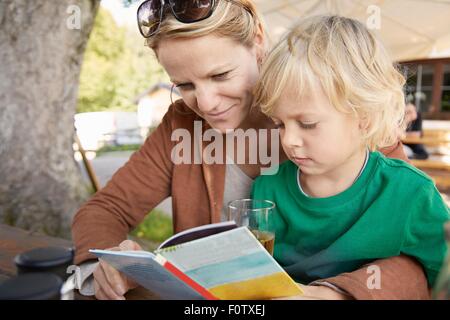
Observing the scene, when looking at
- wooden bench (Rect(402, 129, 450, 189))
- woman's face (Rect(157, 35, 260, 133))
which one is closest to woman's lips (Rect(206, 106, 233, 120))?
woman's face (Rect(157, 35, 260, 133))

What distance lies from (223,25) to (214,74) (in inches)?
5.0

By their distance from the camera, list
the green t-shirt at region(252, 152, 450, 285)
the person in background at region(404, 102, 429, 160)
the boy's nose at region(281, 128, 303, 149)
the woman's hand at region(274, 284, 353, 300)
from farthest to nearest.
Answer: the person in background at region(404, 102, 429, 160)
the boy's nose at region(281, 128, 303, 149)
the green t-shirt at region(252, 152, 450, 285)
the woman's hand at region(274, 284, 353, 300)

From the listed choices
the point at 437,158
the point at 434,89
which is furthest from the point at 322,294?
the point at 434,89

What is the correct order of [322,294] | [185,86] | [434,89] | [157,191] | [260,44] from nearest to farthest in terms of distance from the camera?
[322,294] < [185,86] < [260,44] < [157,191] < [434,89]

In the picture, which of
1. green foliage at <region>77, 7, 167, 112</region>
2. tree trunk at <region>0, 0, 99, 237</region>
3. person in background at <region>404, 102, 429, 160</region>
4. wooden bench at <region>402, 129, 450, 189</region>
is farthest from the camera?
green foliage at <region>77, 7, 167, 112</region>

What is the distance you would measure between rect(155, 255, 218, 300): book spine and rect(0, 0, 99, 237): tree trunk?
206cm

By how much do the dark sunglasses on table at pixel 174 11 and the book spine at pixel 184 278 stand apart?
659mm

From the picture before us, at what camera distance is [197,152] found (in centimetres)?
138

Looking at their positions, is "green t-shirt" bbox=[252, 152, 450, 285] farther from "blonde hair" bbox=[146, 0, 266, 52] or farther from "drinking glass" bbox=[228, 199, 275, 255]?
"blonde hair" bbox=[146, 0, 266, 52]

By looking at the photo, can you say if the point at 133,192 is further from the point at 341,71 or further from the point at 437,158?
the point at 437,158

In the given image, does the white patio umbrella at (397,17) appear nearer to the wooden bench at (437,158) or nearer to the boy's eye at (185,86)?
the wooden bench at (437,158)

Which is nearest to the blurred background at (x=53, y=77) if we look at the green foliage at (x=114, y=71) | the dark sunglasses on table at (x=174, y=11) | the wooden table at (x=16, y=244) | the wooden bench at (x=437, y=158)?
the dark sunglasses on table at (x=174, y=11)

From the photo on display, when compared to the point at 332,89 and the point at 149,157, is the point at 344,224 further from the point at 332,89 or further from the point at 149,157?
the point at 149,157

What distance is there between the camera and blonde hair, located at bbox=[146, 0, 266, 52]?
1.07 meters
